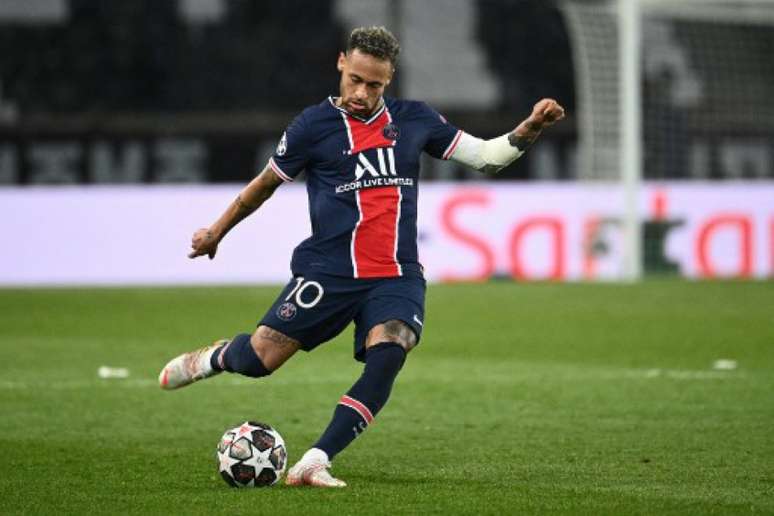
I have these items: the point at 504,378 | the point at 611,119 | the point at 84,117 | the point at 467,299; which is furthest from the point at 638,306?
the point at 84,117

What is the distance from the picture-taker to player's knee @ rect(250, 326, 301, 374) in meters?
6.79

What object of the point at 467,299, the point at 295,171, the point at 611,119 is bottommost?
the point at 467,299

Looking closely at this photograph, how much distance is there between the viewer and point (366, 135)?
22.3 ft

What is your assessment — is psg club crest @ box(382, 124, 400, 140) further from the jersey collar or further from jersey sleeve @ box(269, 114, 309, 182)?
jersey sleeve @ box(269, 114, 309, 182)

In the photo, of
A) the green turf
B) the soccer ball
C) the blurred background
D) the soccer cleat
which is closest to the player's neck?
the soccer cleat

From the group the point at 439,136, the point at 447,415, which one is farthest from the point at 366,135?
the point at 447,415

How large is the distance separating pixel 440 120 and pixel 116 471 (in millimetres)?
1949

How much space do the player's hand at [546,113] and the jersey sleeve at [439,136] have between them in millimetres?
432

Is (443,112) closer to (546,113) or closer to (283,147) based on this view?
(283,147)

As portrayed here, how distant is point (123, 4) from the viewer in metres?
26.4

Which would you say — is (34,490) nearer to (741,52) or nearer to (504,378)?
(504,378)

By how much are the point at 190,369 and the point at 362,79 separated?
1.43 meters

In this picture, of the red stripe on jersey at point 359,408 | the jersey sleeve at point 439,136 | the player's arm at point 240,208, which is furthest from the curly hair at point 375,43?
the red stripe on jersey at point 359,408

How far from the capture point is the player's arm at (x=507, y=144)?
661cm
